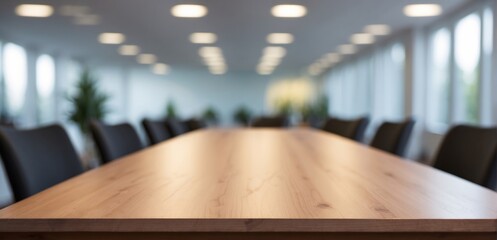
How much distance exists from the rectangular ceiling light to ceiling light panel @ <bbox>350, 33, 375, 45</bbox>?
4.74 meters

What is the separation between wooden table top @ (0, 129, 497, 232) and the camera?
2.76 ft

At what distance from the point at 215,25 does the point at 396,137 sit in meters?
5.52

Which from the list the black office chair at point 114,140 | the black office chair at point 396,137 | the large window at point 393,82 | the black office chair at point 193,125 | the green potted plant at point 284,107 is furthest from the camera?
the green potted plant at point 284,107

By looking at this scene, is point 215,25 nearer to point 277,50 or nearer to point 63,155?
point 277,50

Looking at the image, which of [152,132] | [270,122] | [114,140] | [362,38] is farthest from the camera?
[362,38]

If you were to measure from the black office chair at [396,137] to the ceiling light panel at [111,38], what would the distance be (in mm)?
6892

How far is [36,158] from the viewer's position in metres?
1.53

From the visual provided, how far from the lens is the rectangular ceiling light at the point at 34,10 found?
6410 mm

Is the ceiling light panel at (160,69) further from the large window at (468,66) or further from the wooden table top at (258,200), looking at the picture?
the wooden table top at (258,200)

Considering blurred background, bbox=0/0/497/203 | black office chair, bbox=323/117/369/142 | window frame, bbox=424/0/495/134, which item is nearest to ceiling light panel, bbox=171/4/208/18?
blurred background, bbox=0/0/497/203

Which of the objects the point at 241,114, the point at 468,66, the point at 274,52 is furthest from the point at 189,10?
the point at 241,114

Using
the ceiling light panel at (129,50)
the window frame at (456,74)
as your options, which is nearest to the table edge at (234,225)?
the window frame at (456,74)

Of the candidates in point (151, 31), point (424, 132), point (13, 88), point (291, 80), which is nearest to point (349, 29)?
point (424, 132)

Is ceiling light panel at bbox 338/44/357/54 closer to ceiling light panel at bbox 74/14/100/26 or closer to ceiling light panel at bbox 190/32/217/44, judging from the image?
ceiling light panel at bbox 190/32/217/44
